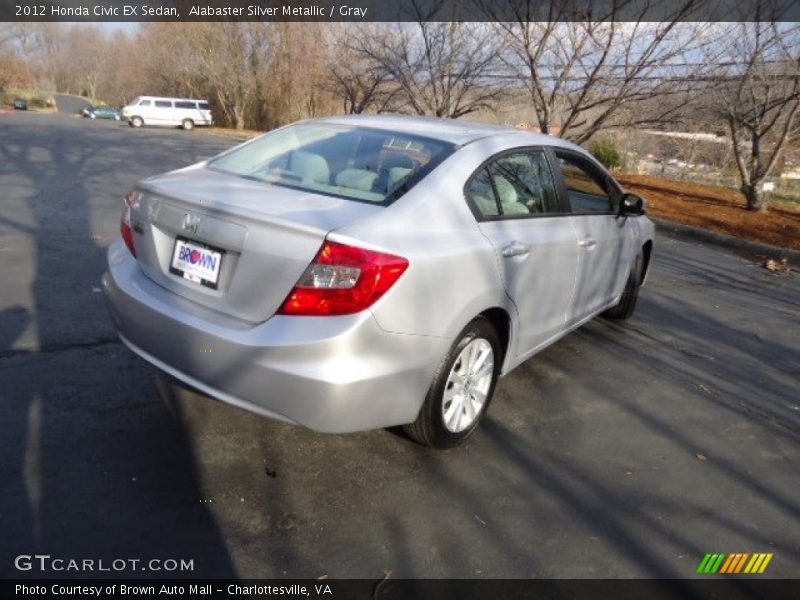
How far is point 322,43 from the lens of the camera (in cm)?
2938

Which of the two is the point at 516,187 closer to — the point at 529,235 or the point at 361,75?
the point at 529,235

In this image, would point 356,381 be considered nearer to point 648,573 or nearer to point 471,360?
point 471,360

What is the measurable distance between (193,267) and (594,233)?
2.59 meters

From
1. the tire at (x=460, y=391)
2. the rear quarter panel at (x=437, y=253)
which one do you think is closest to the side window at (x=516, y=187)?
the rear quarter panel at (x=437, y=253)

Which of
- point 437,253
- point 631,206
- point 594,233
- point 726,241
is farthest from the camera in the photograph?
point 726,241

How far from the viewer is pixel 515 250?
119 inches

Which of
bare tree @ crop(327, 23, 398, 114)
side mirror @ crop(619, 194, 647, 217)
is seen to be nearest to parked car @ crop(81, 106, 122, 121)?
bare tree @ crop(327, 23, 398, 114)

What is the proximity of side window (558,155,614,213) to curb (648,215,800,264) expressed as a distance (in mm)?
5648

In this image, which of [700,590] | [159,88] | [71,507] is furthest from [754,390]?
[159,88]

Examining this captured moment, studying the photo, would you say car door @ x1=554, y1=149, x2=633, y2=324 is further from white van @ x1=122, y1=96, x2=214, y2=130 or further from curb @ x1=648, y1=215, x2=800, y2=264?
white van @ x1=122, y1=96, x2=214, y2=130

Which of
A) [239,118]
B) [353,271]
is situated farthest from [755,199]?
[239,118]

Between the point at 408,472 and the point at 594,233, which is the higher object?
the point at 594,233

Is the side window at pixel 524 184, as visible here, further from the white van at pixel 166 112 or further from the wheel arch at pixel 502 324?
the white van at pixel 166 112

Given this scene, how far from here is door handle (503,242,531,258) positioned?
2954 millimetres
